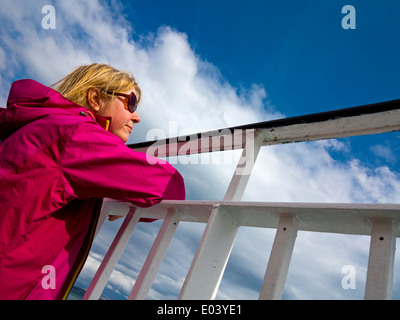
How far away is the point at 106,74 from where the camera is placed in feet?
6.38

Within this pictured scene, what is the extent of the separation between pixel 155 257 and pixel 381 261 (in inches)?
41.7

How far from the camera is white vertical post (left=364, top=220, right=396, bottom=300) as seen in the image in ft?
3.03

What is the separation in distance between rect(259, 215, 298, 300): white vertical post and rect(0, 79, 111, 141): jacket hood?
111 centimetres

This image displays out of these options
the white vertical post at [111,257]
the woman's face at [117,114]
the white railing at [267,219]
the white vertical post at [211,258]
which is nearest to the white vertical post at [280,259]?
the white railing at [267,219]

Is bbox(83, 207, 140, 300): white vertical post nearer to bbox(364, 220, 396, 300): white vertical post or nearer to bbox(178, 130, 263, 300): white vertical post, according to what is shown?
bbox(178, 130, 263, 300): white vertical post

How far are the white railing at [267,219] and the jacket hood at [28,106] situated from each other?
0.73 m

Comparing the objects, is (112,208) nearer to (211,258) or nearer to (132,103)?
(132,103)

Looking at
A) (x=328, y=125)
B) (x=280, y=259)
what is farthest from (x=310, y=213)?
(x=328, y=125)

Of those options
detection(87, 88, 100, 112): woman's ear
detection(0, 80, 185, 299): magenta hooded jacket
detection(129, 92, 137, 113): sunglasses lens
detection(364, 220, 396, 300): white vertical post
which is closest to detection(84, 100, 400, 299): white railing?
detection(364, 220, 396, 300): white vertical post

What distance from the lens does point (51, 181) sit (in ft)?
3.90

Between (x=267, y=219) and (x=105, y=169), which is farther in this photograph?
(x=267, y=219)

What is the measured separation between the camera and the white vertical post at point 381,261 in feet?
3.03
